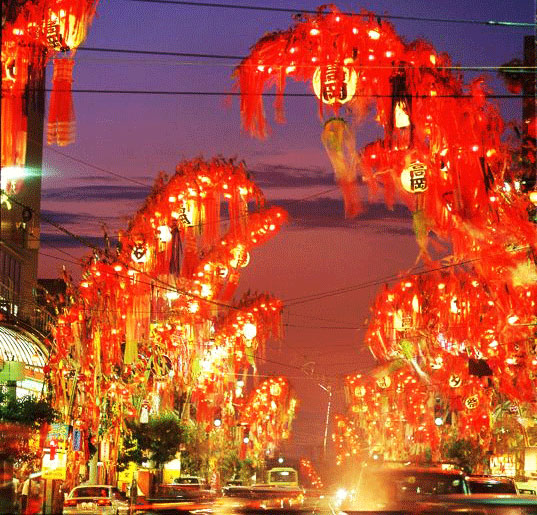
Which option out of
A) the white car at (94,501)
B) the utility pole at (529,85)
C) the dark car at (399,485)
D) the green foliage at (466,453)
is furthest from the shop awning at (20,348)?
the green foliage at (466,453)

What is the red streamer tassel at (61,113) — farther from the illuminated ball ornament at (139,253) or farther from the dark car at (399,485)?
the illuminated ball ornament at (139,253)

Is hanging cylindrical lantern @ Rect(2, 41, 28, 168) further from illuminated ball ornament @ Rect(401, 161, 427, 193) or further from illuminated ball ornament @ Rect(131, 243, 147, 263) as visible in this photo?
illuminated ball ornament @ Rect(131, 243, 147, 263)

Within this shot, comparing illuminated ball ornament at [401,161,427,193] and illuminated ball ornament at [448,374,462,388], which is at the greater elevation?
illuminated ball ornament at [401,161,427,193]

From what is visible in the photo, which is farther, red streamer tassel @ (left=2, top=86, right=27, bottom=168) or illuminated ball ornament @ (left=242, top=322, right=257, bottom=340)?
illuminated ball ornament @ (left=242, top=322, right=257, bottom=340)

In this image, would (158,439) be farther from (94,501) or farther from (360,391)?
(360,391)

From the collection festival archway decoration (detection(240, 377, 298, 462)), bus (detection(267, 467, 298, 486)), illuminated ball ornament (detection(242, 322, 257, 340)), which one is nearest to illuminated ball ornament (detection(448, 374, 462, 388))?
illuminated ball ornament (detection(242, 322, 257, 340))

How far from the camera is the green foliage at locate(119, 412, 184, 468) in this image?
5059cm

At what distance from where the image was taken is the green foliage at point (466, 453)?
61053 millimetres

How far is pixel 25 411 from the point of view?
31.9 metres

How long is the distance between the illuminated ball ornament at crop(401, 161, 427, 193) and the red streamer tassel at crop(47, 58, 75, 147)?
27.1 ft

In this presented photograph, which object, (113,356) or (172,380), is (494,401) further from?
(113,356)

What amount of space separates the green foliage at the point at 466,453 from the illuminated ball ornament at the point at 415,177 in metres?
38.7

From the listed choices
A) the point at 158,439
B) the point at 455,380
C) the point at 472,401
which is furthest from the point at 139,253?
the point at 472,401

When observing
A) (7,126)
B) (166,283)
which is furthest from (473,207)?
(166,283)
